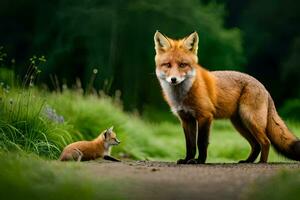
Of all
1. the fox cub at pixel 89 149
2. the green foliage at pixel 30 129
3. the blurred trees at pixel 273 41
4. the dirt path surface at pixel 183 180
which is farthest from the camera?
the blurred trees at pixel 273 41

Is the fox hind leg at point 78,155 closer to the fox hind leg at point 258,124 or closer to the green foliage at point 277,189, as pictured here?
the fox hind leg at point 258,124

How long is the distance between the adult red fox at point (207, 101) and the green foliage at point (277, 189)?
2218 millimetres

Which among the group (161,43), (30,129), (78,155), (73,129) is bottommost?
(73,129)

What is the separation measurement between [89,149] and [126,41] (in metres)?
12.7

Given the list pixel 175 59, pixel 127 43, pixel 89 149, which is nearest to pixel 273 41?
pixel 127 43

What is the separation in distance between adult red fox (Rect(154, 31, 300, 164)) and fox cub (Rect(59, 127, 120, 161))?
1006mm

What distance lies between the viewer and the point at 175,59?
7.58 meters

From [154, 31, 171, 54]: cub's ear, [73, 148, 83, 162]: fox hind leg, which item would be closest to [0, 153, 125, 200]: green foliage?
[73, 148, 83, 162]: fox hind leg

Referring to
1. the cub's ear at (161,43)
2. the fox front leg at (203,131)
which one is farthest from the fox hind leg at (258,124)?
the cub's ear at (161,43)

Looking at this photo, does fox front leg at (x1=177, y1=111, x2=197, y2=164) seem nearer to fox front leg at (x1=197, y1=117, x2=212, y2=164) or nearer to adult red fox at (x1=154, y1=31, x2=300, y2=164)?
adult red fox at (x1=154, y1=31, x2=300, y2=164)

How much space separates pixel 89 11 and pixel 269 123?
12.1 metres

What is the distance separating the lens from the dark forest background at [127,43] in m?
20.0

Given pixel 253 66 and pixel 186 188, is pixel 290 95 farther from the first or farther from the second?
pixel 186 188

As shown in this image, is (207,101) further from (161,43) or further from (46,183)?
(46,183)
